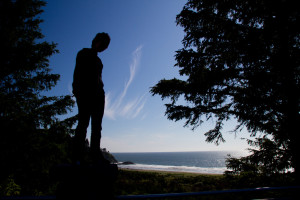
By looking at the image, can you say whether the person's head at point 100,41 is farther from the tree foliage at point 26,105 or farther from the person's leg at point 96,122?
the tree foliage at point 26,105

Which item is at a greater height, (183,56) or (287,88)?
(183,56)

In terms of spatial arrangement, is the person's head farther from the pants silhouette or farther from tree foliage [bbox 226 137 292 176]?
tree foliage [bbox 226 137 292 176]

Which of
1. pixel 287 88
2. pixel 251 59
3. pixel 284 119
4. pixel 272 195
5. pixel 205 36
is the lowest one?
pixel 272 195

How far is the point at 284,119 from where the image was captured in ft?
18.4

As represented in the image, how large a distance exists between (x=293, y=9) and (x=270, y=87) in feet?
8.08

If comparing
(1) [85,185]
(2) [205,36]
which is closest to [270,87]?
(2) [205,36]

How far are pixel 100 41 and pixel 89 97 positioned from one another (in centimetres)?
75

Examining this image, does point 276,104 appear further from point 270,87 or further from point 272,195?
point 272,195

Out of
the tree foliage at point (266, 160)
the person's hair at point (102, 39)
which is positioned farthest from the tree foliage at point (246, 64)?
the person's hair at point (102, 39)

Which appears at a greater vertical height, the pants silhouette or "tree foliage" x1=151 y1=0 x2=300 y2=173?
"tree foliage" x1=151 y1=0 x2=300 y2=173

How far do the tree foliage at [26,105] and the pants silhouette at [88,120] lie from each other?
5.57 metres

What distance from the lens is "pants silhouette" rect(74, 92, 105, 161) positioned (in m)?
1.92

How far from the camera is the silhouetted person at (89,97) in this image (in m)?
1.95

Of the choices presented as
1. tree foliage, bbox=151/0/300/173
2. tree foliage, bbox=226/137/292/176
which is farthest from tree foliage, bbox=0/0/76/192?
tree foliage, bbox=226/137/292/176
